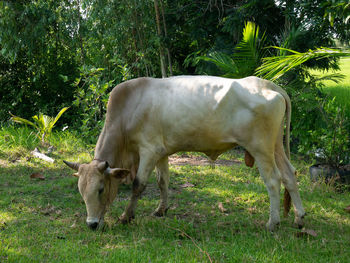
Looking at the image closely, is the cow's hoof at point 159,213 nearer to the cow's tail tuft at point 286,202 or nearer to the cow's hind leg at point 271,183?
the cow's hind leg at point 271,183

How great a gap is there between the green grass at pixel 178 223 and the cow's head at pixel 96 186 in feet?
0.58

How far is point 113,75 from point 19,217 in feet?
Answer: 18.3

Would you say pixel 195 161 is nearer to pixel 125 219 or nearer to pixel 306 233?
pixel 125 219

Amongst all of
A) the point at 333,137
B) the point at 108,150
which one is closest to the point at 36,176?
the point at 108,150

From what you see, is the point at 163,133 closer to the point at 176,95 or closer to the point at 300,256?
the point at 176,95

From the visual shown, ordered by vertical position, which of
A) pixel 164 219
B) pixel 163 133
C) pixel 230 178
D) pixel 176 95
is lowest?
pixel 230 178

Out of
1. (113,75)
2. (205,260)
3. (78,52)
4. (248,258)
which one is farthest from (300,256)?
(78,52)

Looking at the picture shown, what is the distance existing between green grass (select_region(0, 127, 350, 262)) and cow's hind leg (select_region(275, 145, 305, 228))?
0.54 ft

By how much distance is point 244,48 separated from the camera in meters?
7.23

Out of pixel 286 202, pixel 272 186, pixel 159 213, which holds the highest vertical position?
pixel 272 186

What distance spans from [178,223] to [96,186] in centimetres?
104

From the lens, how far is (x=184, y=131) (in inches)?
180

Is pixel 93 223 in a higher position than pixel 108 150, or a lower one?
lower

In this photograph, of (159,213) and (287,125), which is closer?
(287,125)
